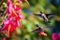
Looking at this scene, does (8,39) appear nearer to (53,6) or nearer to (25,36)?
(25,36)

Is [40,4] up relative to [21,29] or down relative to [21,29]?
up

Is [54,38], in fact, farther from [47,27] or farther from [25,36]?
[25,36]

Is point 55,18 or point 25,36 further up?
point 55,18

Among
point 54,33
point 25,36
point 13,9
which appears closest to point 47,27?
point 54,33

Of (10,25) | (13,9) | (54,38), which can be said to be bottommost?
(54,38)

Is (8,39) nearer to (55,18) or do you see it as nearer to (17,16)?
(17,16)

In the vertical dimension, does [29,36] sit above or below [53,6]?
below

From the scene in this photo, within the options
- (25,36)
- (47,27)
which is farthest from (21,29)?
Result: (47,27)

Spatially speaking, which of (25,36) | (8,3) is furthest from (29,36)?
(8,3)
